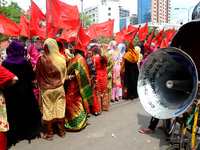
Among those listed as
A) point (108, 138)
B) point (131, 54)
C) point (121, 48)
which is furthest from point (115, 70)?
point (108, 138)

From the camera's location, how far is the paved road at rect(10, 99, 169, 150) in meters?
2.96

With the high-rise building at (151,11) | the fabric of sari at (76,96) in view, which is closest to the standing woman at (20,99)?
the fabric of sari at (76,96)

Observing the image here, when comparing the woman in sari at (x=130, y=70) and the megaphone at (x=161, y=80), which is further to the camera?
the woman in sari at (x=130, y=70)

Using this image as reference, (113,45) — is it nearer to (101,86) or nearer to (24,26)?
(101,86)

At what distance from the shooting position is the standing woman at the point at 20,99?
290 cm

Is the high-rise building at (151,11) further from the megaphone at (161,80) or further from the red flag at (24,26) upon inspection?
the megaphone at (161,80)

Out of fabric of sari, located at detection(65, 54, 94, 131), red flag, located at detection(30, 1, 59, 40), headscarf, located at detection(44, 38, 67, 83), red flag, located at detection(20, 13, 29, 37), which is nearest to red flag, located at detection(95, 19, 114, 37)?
red flag, located at detection(30, 1, 59, 40)

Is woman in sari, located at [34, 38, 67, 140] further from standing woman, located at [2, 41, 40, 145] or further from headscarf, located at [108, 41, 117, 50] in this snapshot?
headscarf, located at [108, 41, 117, 50]

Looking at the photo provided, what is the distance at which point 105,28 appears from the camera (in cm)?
754

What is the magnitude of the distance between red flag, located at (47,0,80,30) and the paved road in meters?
2.40

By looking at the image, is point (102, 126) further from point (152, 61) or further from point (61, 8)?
point (61, 8)

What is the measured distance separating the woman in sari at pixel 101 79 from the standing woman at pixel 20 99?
1794mm

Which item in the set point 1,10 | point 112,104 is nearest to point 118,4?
point 1,10

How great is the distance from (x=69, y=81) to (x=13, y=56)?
116 cm
